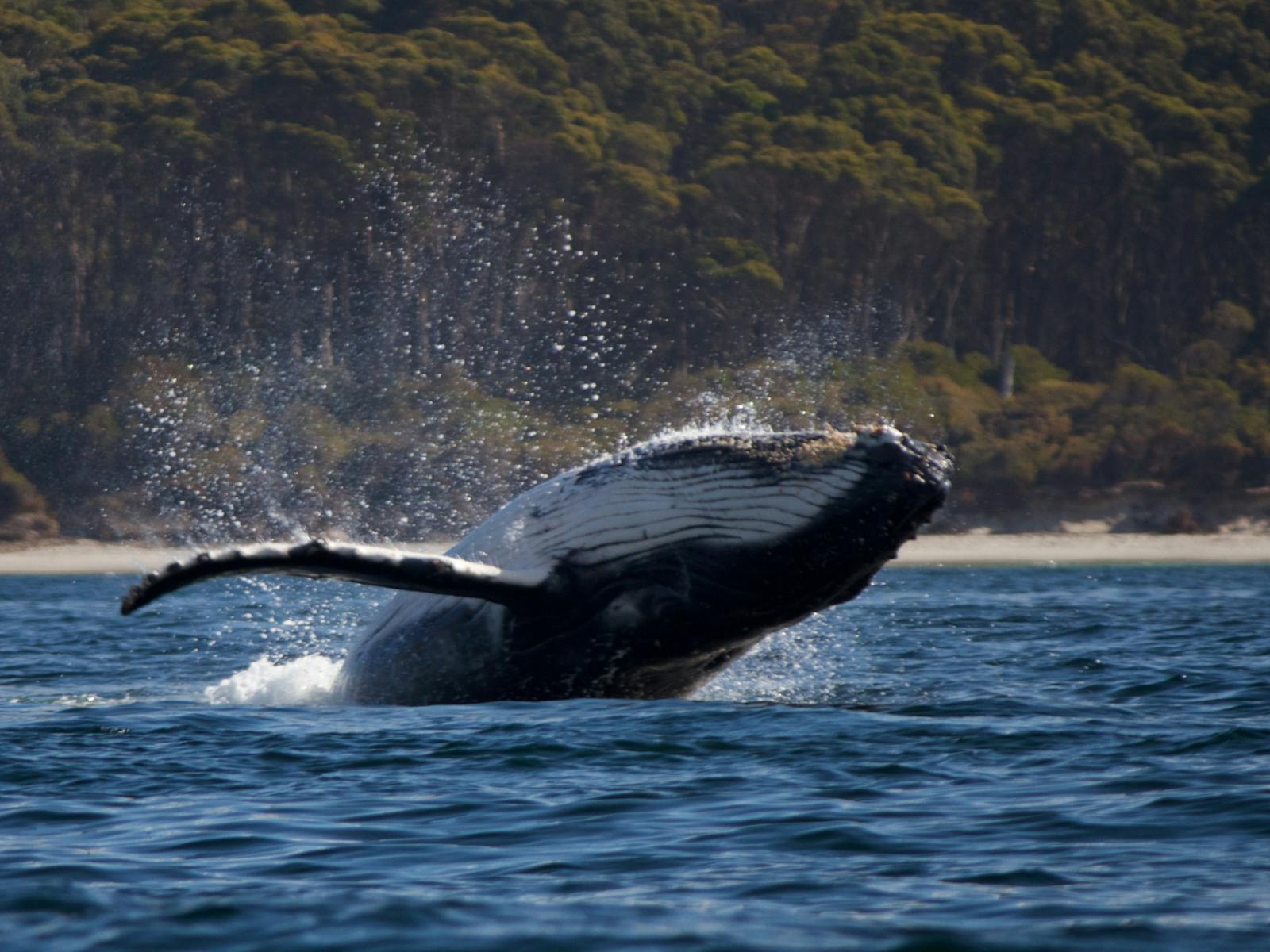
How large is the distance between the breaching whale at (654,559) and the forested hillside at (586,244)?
53.7 meters

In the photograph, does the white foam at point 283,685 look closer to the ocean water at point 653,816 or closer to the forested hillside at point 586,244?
the ocean water at point 653,816

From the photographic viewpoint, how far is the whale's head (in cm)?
945

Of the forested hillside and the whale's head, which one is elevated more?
the forested hillside

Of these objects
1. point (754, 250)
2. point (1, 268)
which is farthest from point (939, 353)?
point (1, 268)

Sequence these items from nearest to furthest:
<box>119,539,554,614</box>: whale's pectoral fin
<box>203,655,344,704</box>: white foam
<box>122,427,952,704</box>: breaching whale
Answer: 1. <box>119,539,554,614</box>: whale's pectoral fin
2. <box>122,427,952,704</box>: breaching whale
3. <box>203,655,344,704</box>: white foam

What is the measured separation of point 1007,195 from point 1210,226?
9.60 metres

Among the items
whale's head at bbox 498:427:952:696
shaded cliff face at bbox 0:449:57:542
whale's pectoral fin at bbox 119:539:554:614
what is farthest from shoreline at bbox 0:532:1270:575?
whale's pectoral fin at bbox 119:539:554:614

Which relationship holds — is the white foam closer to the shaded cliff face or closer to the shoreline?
the shoreline

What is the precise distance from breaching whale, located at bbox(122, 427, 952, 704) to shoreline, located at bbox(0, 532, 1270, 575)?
47.3 metres

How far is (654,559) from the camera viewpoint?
9.91m

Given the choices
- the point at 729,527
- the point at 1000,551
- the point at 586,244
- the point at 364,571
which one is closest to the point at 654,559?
the point at 729,527

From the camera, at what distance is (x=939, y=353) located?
247 ft

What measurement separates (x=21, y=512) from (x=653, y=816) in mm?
59870

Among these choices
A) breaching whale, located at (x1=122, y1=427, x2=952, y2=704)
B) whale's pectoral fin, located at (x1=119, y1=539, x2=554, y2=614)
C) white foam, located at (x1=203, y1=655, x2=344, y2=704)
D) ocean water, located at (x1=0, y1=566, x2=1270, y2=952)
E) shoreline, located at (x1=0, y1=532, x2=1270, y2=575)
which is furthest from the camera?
shoreline, located at (x1=0, y1=532, x2=1270, y2=575)
